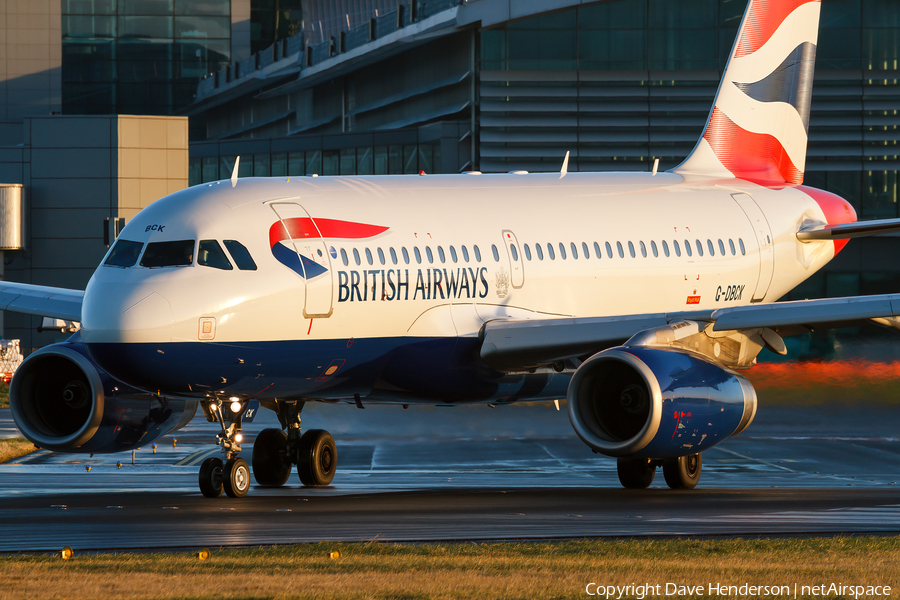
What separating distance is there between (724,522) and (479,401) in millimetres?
6309

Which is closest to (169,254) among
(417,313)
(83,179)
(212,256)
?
(212,256)

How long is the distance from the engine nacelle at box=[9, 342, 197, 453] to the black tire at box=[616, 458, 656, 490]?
639 cm

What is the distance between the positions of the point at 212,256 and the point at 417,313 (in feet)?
10.5

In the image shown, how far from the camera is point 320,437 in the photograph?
21.2 metres

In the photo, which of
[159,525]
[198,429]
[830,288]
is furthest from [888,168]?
[159,525]

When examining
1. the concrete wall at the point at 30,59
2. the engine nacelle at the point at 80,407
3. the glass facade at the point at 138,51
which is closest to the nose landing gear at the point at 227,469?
the engine nacelle at the point at 80,407

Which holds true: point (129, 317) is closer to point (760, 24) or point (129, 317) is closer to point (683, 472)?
point (683, 472)

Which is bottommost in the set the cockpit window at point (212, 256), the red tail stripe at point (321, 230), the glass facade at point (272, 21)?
the cockpit window at point (212, 256)

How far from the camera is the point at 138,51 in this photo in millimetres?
85625

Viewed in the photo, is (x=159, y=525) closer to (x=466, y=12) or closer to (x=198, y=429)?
(x=198, y=429)

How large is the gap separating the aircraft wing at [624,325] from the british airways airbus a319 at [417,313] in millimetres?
34

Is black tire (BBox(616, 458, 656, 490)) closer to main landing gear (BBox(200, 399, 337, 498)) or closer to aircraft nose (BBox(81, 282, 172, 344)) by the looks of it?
main landing gear (BBox(200, 399, 337, 498))

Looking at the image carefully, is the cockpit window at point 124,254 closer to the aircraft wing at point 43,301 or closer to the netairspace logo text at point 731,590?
the aircraft wing at point 43,301

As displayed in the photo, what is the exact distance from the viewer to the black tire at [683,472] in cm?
2052
